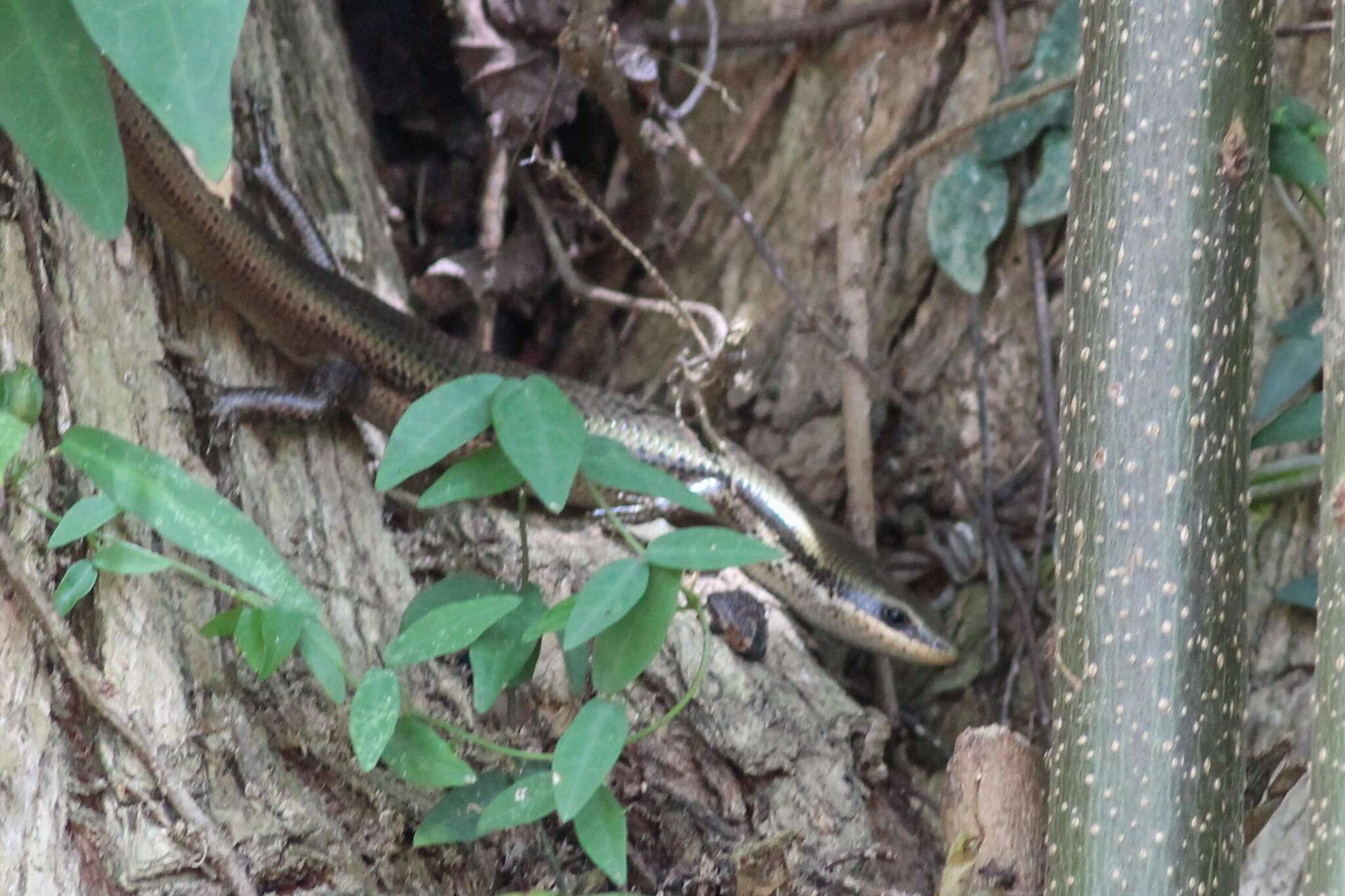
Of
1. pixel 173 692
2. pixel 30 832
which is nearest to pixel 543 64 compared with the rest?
pixel 173 692

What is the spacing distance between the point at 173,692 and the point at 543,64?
1936 mm

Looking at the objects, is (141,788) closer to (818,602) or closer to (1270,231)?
(818,602)

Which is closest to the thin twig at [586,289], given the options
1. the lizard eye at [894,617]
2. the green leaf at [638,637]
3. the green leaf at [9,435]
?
the lizard eye at [894,617]

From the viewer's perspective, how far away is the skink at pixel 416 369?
7.43 feet

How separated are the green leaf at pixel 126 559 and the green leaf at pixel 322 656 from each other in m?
0.17

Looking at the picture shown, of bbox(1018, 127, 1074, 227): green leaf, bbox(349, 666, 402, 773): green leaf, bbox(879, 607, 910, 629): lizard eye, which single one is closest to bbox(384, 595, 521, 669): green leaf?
bbox(349, 666, 402, 773): green leaf

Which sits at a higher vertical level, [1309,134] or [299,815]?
[1309,134]

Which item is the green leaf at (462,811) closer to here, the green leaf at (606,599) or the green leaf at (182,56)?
the green leaf at (606,599)

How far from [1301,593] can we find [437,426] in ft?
5.78

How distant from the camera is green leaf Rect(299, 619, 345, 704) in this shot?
1.45 m

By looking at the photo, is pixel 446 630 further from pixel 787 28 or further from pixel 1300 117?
pixel 787 28

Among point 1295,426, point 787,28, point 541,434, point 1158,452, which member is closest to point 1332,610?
point 1158,452

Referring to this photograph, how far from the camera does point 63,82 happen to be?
1155 millimetres

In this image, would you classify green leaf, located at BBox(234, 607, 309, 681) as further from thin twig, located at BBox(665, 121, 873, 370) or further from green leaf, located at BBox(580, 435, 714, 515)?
thin twig, located at BBox(665, 121, 873, 370)
